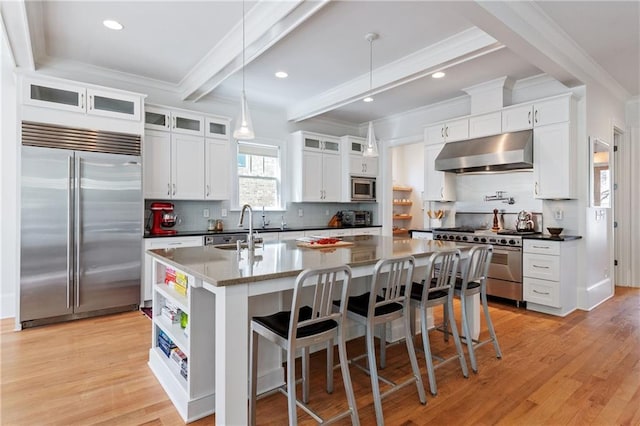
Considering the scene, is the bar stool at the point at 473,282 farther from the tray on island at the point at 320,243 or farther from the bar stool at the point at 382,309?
the tray on island at the point at 320,243

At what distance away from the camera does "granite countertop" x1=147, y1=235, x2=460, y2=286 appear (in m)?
1.77

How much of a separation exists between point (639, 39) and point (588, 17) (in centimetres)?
88

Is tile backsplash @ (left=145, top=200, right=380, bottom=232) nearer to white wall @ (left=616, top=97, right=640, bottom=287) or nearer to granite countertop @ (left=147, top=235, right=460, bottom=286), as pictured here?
granite countertop @ (left=147, top=235, right=460, bottom=286)

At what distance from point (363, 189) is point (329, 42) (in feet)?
10.4

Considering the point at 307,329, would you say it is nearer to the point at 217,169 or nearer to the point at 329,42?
the point at 329,42

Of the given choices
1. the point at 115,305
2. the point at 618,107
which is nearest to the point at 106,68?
the point at 115,305

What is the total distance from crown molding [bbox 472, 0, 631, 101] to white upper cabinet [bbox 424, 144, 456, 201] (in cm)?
178

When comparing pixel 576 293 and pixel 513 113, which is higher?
pixel 513 113

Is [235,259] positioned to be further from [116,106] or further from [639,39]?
[639,39]

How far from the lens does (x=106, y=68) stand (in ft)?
13.6

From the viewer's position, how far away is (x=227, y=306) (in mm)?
1645

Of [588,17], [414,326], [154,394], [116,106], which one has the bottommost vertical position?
[154,394]

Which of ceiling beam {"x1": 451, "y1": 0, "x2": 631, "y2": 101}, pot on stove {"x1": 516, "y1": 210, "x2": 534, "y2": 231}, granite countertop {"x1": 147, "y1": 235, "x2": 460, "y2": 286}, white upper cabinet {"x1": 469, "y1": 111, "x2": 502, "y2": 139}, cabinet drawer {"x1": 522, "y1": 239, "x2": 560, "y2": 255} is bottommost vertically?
cabinet drawer {"x1": 522, "y1": 239, "x2": 560, "y2": 255}

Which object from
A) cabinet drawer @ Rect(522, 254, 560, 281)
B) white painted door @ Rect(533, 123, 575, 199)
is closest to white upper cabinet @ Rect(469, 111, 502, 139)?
white painted door @ Rect(533, 123, 575, 199)
